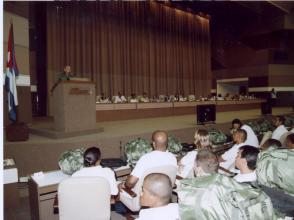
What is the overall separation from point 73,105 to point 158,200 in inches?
136

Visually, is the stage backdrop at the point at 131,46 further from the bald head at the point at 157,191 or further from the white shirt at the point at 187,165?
the bald head at the point at 157,191

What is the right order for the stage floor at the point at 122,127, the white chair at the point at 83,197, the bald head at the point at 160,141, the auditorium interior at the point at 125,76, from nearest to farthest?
the white chair at the point at 83,197
the bald head at the point at 160,141
the auditorium interior at the point at 125,76
the stage floor at the point at 122,127

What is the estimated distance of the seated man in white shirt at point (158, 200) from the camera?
1.64 m

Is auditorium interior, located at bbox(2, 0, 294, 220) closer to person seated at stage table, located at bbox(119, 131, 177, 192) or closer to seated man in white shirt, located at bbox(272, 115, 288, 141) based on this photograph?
person seated at stage table, located at bbox(119, 131, 177, 192)

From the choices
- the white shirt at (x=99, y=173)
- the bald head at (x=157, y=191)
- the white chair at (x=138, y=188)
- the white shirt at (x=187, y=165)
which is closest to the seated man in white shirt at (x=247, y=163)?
the white chair at (x=138, y=188)

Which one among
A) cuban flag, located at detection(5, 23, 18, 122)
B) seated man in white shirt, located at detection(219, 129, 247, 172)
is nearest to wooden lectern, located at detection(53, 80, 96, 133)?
cuban flag, located at detection(5, 23, 18, 122)

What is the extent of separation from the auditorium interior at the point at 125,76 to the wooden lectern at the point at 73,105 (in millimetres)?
18

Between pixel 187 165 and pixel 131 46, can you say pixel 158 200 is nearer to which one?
pixel 187 165

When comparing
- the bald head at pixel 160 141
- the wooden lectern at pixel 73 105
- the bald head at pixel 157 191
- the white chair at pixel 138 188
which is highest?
the wooden lectern at pixel 73 105

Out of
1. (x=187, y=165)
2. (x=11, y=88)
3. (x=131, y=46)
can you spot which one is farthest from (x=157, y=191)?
(x=131, y=46)

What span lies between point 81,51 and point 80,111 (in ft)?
20.4

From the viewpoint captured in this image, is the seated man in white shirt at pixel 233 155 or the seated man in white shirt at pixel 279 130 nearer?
the seated man in white shirt at pixel 233 155

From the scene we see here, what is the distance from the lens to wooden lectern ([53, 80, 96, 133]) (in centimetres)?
477

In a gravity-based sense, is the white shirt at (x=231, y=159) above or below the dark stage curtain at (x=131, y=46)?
below
